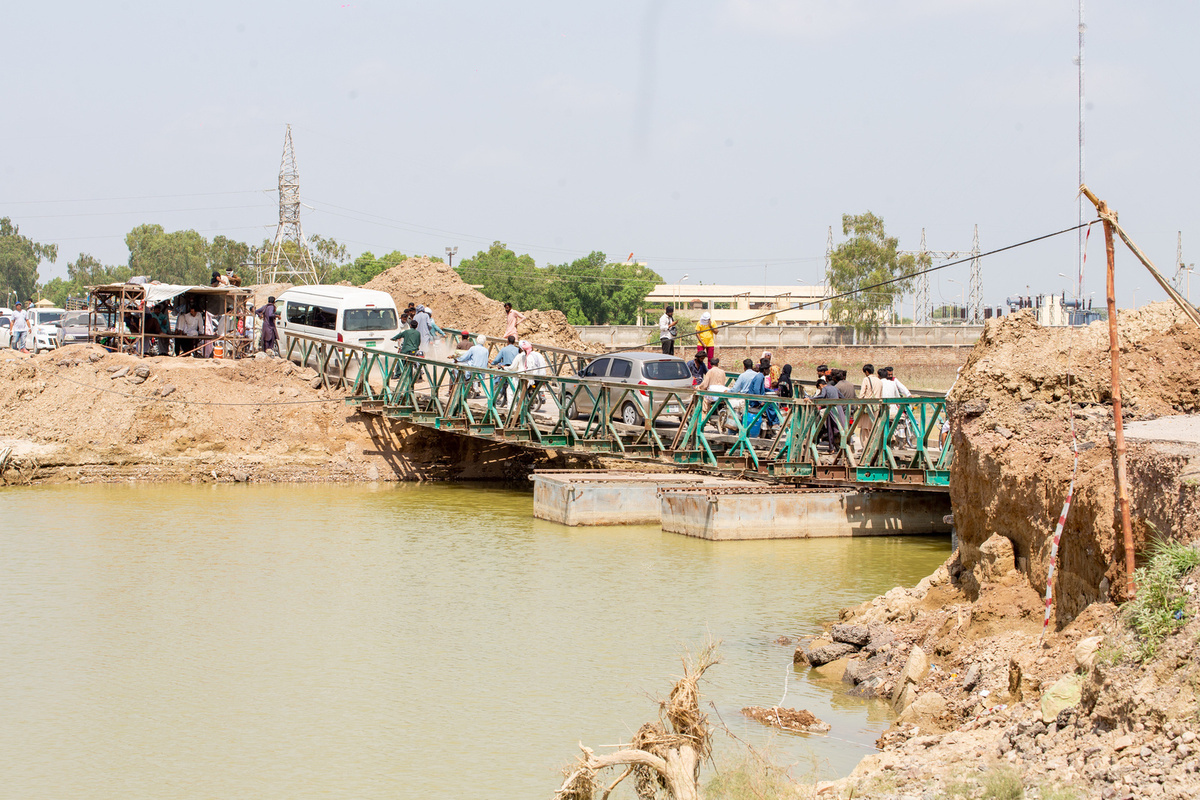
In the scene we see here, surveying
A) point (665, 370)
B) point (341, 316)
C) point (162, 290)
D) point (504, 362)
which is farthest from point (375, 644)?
point (162, 290)

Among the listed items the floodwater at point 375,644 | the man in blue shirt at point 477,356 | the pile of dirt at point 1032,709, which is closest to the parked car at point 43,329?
the floodwater at point 375,644

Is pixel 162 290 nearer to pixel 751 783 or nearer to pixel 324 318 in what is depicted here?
pixel 324 318

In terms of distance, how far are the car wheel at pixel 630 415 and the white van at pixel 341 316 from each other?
6.87 meters

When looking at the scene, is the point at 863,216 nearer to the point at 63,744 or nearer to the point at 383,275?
the point at 383,275

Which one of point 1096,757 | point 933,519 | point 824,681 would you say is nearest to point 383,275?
point 933,519

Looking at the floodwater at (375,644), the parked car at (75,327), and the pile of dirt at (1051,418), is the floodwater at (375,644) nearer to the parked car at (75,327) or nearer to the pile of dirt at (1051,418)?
the pile of dirt at (1051,418)

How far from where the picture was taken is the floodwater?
8227mm

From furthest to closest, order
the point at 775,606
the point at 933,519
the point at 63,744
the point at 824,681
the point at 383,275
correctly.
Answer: the point at 383,275 < the point at 933,519 < the point at 775,606 < the point at 824,681 < the point at 63,744

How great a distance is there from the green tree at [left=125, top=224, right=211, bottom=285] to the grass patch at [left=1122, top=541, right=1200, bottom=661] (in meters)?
93.3

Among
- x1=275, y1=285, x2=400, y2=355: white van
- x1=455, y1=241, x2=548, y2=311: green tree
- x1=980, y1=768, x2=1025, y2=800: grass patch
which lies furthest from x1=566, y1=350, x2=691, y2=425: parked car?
x1=455, y1=241, x2=548, y2=311: green tree

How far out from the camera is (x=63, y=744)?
28.0 feet

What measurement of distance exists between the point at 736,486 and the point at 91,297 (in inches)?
640

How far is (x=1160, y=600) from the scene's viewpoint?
20.4 ft

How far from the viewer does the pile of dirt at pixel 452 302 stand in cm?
3048
